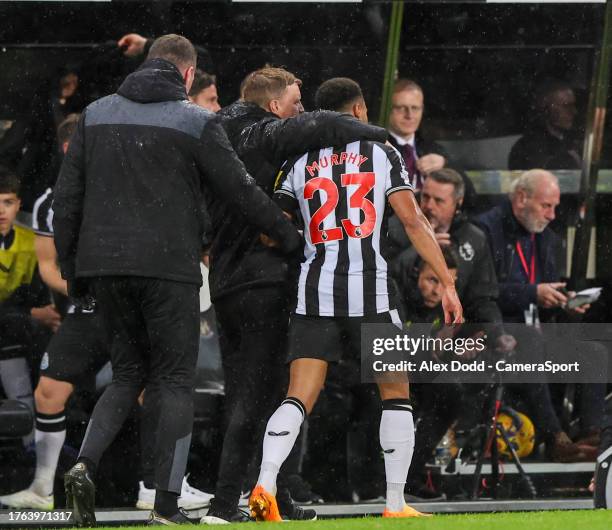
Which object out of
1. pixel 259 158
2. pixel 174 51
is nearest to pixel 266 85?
pixel 259 158

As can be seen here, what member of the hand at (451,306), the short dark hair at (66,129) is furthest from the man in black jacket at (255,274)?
the short dark hair at (66,129)

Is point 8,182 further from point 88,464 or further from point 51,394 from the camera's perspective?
point 88,464

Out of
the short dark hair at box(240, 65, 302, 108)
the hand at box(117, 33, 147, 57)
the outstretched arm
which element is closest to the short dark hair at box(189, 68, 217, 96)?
the hand at box(117, 33, 147, 57)

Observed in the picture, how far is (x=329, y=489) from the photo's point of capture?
823 centimetres

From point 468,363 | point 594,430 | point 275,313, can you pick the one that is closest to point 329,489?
point 468,363

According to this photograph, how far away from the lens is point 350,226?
612 centimetres

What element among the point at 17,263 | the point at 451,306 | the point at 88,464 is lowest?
the point at 88,464

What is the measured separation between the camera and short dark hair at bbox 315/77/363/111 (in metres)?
6.29

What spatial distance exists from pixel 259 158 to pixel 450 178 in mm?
2017

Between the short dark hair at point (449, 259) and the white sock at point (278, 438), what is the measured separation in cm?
212

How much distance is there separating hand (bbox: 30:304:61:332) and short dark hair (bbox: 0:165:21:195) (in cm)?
63

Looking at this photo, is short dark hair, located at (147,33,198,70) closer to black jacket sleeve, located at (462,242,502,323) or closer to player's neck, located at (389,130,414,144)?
black jacket sleeve, located at (462,242,502,323)

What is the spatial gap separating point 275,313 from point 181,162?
84cm

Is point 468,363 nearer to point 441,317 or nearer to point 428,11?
point 441,317
